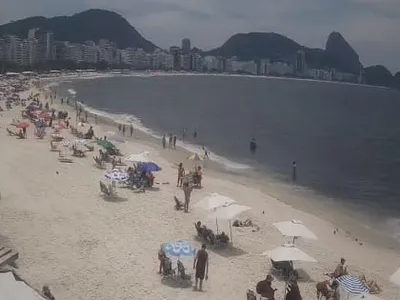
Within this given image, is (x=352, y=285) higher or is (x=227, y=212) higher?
(x=227, y=212)

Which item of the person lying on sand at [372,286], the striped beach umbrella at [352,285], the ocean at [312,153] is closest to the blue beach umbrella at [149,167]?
the ocean at [312,153]

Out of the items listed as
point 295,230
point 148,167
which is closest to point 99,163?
point 148,167

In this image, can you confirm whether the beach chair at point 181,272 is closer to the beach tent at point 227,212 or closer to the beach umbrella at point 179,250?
the beach umbrella at point 179,250

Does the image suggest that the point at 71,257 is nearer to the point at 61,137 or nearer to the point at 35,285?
the point at 35,285

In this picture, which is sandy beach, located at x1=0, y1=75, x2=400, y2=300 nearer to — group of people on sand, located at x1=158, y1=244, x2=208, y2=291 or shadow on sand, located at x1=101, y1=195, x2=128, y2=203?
shadow on sand, located at x1=101, y1=195, x2=128, y2=203

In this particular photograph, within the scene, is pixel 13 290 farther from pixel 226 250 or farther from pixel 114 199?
pixel 114 199

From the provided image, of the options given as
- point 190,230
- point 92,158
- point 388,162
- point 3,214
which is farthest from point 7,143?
point 388,162

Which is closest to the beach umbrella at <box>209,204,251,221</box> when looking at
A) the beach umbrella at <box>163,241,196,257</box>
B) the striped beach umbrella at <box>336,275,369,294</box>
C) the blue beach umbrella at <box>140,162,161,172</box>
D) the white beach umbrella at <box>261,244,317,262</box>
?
the white beach umbrella at <box>261,244,317,262</box>
